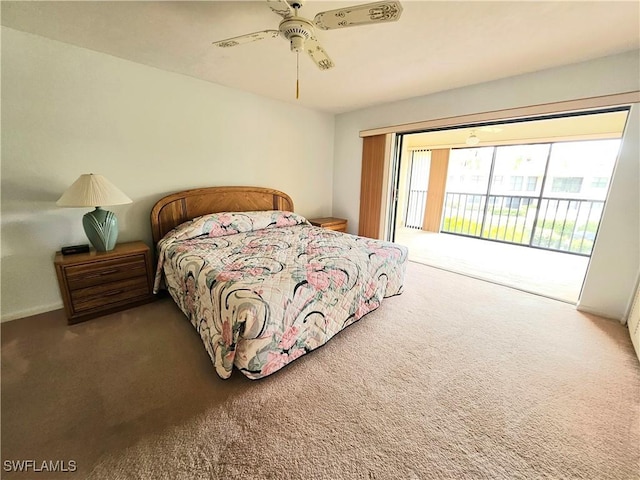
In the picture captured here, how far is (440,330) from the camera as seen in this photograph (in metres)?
2.20

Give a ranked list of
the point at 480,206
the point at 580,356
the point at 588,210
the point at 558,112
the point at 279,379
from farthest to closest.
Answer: the point at 480,206
the point at 588,210
the point at 558,112
the point at 580,356
the point at 279,379

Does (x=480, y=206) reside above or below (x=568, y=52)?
below

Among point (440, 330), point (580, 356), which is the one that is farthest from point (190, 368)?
point (580, 356)

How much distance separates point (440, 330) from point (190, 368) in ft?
6.52

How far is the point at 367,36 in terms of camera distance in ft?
6.23

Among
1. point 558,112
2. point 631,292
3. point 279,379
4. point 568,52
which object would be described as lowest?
point 279,379

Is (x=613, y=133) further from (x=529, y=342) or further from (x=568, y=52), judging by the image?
(x=529, y=342)

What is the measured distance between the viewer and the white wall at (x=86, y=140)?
207cm

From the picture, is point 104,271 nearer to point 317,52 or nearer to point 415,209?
point 317,52

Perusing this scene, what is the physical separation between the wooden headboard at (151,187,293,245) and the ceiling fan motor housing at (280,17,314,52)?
6.65ft

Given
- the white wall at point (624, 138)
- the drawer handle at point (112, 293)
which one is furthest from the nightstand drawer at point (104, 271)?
the white wall at point (624, 138)

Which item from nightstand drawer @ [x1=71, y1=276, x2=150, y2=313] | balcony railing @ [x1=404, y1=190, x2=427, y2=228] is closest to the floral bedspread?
nightstand drawer @ [x1=71, y1=276, x2=150, y2=313]

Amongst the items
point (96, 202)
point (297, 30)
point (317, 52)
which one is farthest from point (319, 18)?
point (96, 202)

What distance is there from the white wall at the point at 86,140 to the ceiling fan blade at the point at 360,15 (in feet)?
6.87
